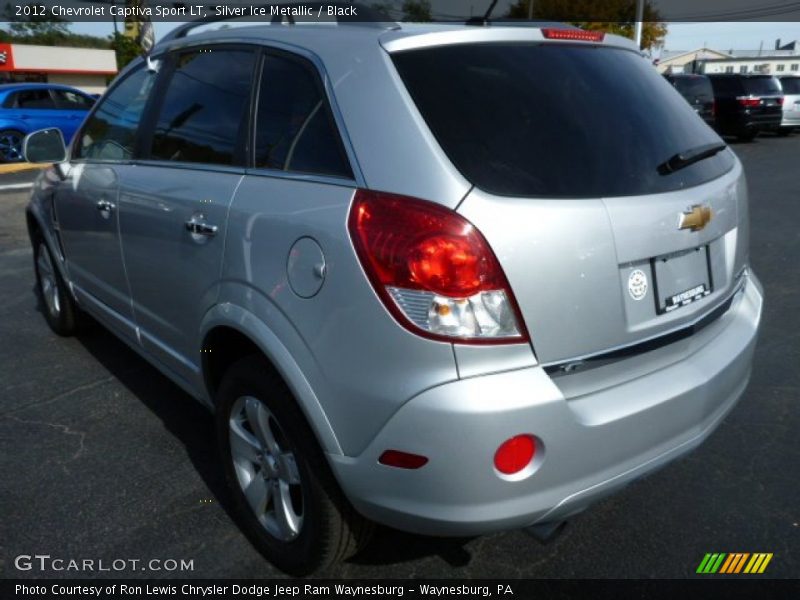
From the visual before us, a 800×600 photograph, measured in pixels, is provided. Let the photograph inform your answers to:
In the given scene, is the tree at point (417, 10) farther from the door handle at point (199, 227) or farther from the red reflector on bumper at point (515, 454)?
the red reflector on bumper at point (515, 454)

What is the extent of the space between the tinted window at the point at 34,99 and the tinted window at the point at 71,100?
0.18m

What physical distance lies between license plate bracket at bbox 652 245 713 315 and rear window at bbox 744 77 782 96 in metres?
18.8

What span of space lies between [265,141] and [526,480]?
1381mm

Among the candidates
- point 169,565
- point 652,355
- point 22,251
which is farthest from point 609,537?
point 22,251

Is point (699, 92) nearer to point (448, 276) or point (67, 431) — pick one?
point (67, 431)

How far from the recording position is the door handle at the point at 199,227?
2.42 m

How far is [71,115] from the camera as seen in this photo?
1436 cm

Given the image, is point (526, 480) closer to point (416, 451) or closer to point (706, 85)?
point (416, 451)

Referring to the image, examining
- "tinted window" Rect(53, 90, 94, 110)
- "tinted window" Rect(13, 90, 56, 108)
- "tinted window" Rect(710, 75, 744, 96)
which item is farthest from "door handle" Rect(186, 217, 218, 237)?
"tinted window" Rect(710, 75, 744, 96)

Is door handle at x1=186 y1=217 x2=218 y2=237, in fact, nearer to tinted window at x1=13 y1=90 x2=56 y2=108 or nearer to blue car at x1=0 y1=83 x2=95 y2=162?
blue car at x1=0 y1=83 x2=95 y2=162

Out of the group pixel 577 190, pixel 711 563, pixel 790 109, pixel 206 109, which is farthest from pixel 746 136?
pixel 577 190

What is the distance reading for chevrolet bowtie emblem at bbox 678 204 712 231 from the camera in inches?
82.7

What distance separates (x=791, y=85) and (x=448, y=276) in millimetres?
22406

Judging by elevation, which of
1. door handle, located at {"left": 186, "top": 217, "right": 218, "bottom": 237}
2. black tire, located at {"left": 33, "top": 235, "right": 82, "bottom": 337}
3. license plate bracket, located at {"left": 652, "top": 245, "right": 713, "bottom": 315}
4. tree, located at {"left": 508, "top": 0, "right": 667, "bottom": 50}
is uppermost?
tree, located at {"left": 508, "top": 0, "right": 667, "bottom": 50}
